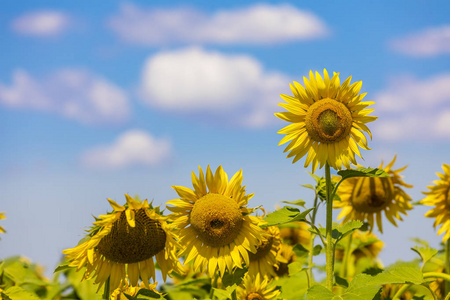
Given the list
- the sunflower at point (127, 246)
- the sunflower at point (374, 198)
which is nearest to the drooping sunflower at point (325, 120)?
the sunflower at point (127, 246)

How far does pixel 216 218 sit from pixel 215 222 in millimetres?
36

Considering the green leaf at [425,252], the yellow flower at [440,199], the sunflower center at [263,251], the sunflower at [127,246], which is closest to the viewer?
the sunflower at [127,246]

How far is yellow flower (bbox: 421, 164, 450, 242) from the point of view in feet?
15.2

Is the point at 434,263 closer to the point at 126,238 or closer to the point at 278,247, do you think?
the point at 278,247

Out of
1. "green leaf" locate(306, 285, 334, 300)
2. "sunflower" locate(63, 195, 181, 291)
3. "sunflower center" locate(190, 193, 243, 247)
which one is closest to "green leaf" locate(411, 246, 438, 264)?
"green leaf" locate(306, 285, 334, 300)

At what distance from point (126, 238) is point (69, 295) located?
5.46 ft

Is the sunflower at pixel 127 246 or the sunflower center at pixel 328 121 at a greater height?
the sunflower center at pixel 328 121

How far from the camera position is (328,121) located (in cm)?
338

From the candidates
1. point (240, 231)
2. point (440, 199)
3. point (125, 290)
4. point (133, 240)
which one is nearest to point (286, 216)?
point (240, 231)

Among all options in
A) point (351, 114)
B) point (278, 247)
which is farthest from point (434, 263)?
point (351, 114)

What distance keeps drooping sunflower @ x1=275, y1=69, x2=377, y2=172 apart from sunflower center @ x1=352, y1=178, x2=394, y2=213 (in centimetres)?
142

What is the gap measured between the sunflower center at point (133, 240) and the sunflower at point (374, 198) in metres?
2.17

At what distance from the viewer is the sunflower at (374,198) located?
4770 millimetres

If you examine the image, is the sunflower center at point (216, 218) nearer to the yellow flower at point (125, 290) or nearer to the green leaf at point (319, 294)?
the yellow flower at point (125, 290)
